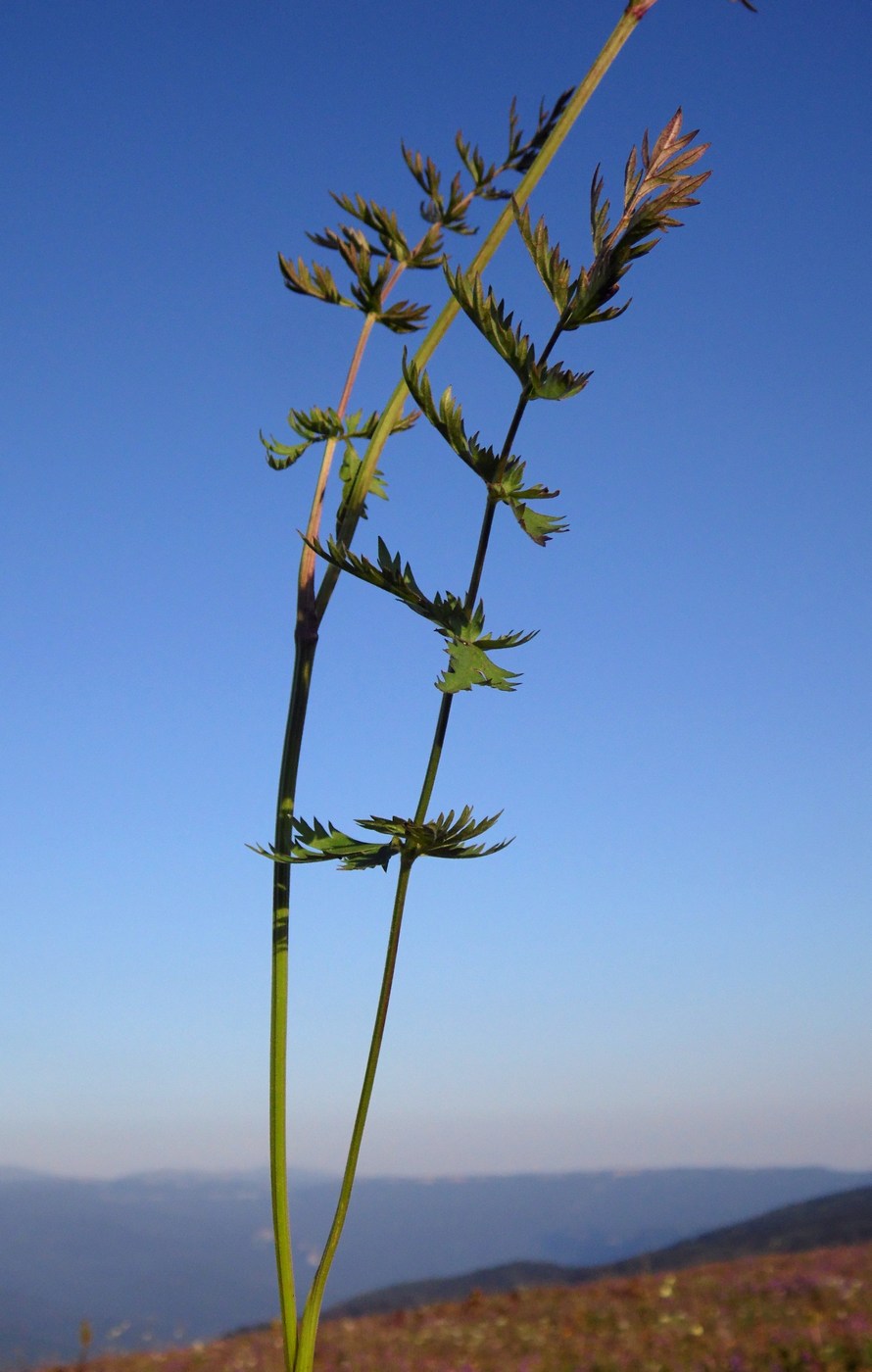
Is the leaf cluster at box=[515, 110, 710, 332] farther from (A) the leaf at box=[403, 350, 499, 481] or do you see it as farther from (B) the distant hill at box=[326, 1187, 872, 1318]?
(B) the distant hill at box=[326, 1187, 872, 1318]

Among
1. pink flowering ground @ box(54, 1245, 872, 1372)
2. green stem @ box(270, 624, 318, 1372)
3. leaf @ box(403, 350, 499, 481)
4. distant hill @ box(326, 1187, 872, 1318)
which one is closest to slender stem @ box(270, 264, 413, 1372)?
green stem @ box(270, 624, 318, 1372)

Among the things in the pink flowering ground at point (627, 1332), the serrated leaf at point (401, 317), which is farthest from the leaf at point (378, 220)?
the pink flowering ground at point (627, 1332)

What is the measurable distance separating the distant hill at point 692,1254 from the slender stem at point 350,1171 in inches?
616

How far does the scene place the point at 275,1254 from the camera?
1.42 m

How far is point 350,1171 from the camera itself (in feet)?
4.29

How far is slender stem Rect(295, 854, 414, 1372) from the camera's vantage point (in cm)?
129

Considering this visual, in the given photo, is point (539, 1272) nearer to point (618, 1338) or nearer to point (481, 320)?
point (618, 1338)

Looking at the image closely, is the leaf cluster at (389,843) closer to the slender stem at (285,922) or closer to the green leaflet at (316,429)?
the slender stem at (285,922)

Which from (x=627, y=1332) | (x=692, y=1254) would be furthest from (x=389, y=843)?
(x=692, y=1254)

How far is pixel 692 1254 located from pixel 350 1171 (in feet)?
71.3

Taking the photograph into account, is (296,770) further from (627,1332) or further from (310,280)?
(627,1332)

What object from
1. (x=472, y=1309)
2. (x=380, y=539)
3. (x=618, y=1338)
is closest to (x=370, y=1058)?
(x=380, y=539)

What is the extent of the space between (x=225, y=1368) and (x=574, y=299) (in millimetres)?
11878

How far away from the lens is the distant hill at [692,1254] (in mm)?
17156
